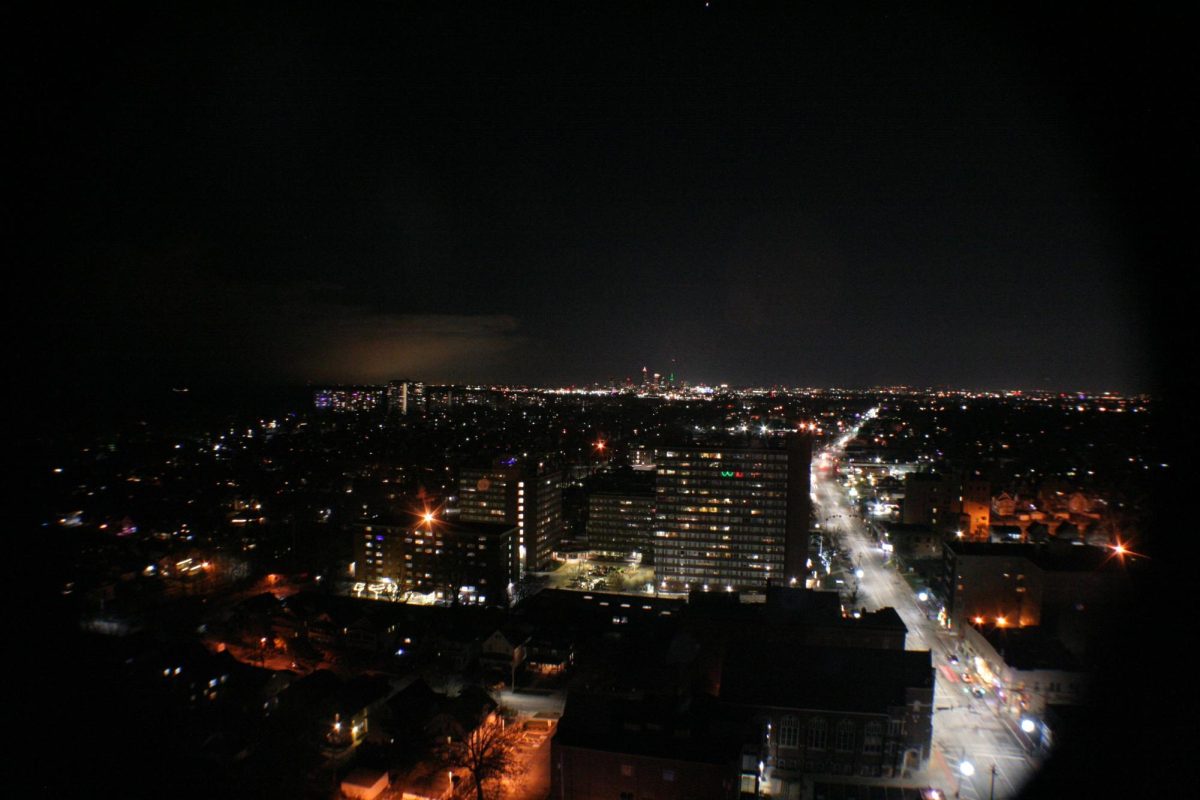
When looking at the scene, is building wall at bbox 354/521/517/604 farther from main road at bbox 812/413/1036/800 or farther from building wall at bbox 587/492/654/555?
main road at bbox 812/413/1036/800

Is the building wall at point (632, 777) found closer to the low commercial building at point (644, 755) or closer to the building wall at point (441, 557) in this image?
the low commercial building at point (644, 755)

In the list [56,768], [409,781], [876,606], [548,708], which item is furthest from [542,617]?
[56,768]

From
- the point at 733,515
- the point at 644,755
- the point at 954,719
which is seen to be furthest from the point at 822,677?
the point at 733,515

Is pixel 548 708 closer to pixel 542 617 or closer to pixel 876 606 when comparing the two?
pixel 542 617

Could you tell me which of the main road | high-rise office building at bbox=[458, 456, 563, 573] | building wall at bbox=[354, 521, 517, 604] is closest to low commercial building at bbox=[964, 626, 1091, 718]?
the main road

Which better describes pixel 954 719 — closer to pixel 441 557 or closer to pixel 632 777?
pixel 632 777
